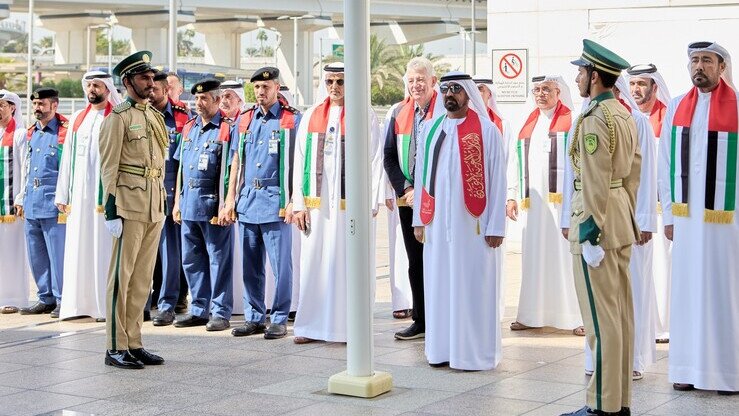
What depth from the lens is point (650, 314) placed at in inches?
345

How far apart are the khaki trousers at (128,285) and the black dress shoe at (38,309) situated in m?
3.33

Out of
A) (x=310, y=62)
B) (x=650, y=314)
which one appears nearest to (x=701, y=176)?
(x=650, y=314)

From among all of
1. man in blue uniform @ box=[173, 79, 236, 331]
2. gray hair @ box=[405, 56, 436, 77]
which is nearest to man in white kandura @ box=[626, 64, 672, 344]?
gray hair @ box=[405, 56, 436, 77]

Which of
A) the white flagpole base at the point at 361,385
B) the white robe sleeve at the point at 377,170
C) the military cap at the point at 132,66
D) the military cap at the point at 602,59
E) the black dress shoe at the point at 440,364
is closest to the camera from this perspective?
the military cap at the point at 602,59

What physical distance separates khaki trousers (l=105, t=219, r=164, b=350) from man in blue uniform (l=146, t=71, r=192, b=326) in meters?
2.06

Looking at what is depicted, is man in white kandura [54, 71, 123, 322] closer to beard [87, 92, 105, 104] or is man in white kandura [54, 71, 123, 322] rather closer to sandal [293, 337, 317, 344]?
beard [87, 92, 105, 104]

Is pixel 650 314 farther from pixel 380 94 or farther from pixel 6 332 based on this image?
pixel 380 94

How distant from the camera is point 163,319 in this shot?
35.8 ft

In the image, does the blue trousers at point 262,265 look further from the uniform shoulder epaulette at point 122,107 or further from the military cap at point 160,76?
the uniform shoulder epaulette at point 122,107

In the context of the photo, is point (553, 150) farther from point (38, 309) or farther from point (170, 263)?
point (38, 309)

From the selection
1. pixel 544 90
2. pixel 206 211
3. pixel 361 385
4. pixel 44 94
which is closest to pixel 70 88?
pixel 44 94

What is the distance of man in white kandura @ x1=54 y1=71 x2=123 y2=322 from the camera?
1124cm

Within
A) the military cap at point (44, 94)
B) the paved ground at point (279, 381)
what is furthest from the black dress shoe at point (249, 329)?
the military cap at point (44, 94)

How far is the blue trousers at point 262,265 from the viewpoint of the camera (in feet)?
33.6
